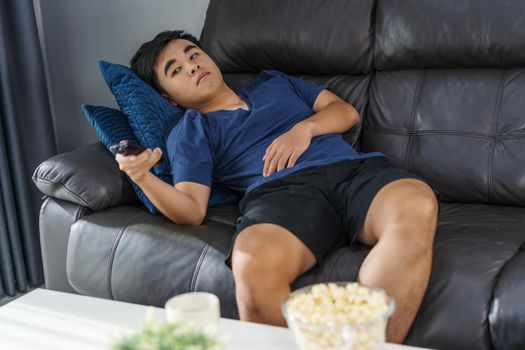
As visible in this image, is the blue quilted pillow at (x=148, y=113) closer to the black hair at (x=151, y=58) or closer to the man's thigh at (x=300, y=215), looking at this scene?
the black hair at (x=151, y=58)

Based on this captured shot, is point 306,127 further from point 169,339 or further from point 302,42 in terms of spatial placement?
point 169,339

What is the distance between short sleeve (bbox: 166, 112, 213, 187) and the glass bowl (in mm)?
802

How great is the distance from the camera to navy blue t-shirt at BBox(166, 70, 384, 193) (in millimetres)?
1752

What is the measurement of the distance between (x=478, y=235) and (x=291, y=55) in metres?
0.90

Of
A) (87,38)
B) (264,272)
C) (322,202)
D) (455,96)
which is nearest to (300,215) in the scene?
(322,202)

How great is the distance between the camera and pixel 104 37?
2.77 m

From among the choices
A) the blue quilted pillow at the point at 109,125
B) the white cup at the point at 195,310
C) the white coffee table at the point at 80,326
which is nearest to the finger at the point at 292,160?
the blue quilted pillow at the point at 109,125

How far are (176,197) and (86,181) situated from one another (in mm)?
335

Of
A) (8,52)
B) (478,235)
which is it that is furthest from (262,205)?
(8,52)

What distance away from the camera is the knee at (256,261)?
1.38 metres

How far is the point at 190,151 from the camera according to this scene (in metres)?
1.76

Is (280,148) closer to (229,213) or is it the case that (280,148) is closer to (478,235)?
(229,213)

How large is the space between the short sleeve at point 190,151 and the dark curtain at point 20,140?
0.88m

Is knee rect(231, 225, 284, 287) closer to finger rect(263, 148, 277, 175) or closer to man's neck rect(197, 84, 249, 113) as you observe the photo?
finger rect(263, 148, 277, 175)
